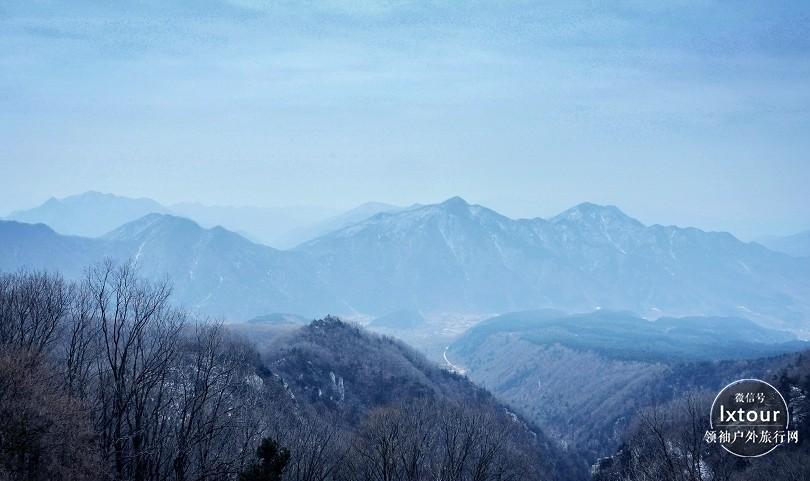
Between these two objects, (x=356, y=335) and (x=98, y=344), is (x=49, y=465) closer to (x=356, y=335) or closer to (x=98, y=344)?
(x=98, y=344)

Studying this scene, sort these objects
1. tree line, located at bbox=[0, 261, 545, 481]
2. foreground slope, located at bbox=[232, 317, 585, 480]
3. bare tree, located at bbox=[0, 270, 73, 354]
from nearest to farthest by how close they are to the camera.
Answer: tree line, located at bbox=[0, 261, 545, 481] → bare tree, located at bbox=[0, 270, 73, 354] → foreground slope, located at bbox=[232, 317, 585, 480]

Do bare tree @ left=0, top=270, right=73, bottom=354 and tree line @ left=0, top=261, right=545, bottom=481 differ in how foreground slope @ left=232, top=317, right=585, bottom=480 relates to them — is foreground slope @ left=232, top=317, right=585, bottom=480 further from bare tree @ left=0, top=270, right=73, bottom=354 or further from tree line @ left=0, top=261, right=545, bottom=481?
bare tree @ left=0, top=270, right=73, bottom=354

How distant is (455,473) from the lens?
49000 millimetres

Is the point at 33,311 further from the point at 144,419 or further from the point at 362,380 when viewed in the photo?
the point at 362,380

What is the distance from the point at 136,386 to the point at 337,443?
24.8 metres

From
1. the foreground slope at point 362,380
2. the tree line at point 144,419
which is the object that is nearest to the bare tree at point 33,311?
the tree line at point 144,419

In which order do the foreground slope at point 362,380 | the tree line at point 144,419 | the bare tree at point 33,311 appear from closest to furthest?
1. the tree line at point 144,419
2. the bare tree at point 33,311
3. the foreground slope at point 362,380

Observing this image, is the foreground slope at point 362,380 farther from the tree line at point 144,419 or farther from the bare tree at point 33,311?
the bare tree at point 33,311

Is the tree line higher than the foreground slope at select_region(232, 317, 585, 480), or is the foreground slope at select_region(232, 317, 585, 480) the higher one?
the tree line

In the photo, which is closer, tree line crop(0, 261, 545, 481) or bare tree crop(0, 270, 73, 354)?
tree line crop(0, 261, 545, 481)

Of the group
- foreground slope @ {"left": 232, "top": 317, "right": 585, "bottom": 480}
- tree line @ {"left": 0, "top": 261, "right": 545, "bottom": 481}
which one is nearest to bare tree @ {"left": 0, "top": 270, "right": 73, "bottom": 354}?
tree line @ {"left": 0, "top": 261, "right": 545, "bottom": 481}

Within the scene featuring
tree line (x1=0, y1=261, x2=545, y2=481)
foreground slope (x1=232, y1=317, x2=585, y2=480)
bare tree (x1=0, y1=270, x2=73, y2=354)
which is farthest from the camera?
foreground slope (x1=232, y1=317, x2=585, y2=480)

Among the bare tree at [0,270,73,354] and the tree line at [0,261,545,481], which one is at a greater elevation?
the bare tree at [0,270,73,354]

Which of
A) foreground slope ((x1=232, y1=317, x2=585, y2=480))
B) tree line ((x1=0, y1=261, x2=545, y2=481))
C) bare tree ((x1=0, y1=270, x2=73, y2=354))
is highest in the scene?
bare tree ((x1=0, y1=270, x2=73, y2=354))
